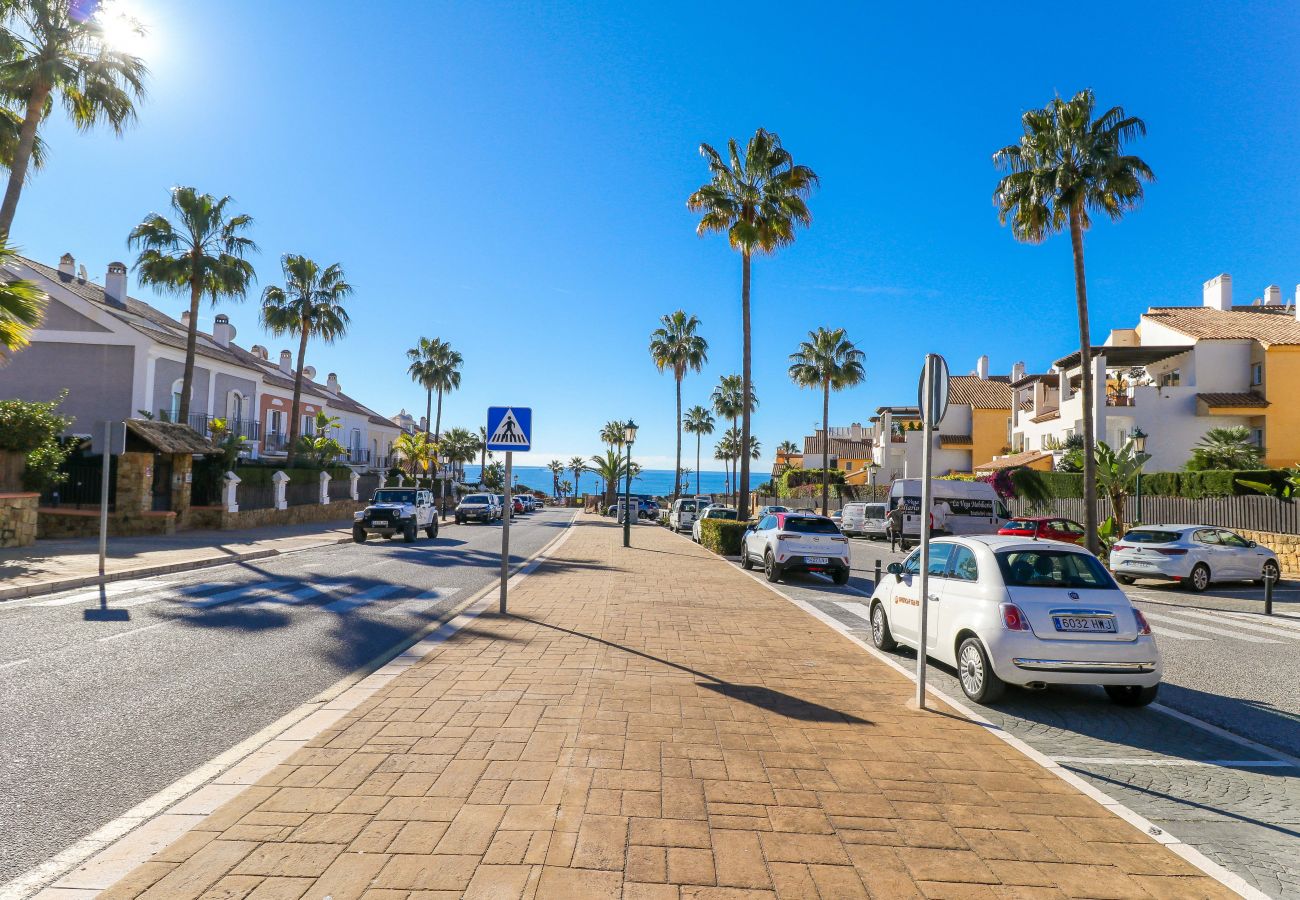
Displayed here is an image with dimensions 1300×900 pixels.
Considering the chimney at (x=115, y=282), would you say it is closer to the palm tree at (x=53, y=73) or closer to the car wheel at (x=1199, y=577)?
the palm tree at (x=53, y=73)

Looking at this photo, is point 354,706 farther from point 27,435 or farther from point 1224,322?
point 1224,322

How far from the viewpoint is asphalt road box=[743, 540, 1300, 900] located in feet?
14.2

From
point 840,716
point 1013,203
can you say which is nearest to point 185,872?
point 840,716

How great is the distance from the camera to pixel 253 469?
101 ft

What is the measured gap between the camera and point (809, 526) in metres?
17.1

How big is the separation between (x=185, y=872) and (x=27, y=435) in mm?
20902

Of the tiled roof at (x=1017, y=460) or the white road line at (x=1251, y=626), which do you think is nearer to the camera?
the white road line at (x=1251, y=626)

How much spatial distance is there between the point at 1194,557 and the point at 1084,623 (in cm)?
1383

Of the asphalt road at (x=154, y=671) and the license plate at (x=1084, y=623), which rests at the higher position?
the license plate at (x=1084, y=623)

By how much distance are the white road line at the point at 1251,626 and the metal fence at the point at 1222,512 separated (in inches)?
382

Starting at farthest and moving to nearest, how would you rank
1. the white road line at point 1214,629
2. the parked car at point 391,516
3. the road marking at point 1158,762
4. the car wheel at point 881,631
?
the parked car at point 391,516 → the white road line at point 1214,629 → the car wheel at point 881,631 → the road marking at point 1158,762

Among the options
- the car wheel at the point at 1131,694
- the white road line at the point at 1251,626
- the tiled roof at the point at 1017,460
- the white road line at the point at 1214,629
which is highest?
the tiled roof at the point at 1017,460

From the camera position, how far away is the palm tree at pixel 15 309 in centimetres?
1473

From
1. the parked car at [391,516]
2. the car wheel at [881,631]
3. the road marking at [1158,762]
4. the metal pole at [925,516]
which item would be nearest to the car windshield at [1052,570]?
the metal pole at [925,516]
